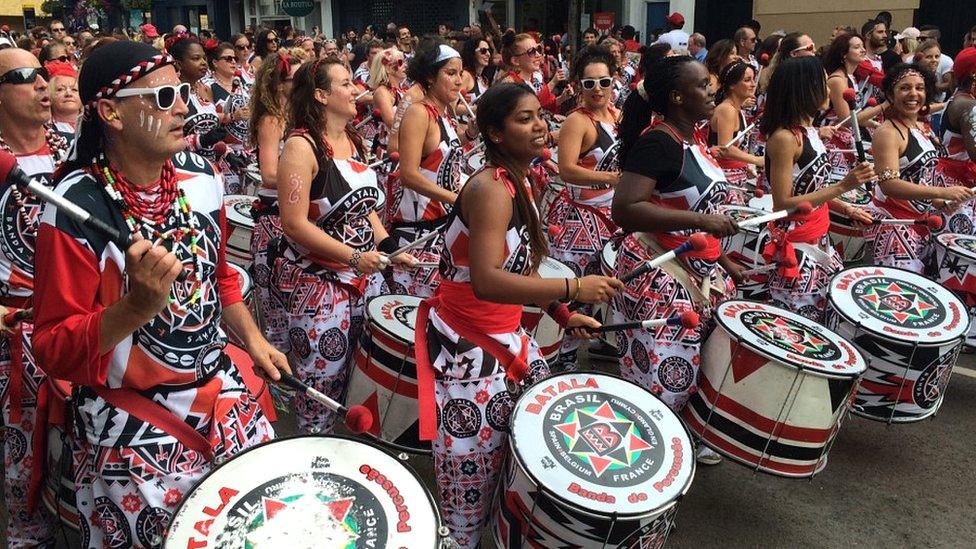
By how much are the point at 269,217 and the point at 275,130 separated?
0.51 m

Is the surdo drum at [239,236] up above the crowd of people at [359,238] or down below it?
below

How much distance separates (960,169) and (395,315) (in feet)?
14.3

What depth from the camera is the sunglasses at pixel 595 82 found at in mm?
5191

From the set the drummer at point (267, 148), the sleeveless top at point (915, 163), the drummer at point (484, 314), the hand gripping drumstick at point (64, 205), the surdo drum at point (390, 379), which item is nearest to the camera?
the hand gripping drumstick at point (64, 205)

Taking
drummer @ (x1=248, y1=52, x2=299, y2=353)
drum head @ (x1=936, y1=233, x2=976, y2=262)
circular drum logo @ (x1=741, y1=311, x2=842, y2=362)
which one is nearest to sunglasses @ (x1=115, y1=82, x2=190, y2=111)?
drummer @ (x1=248, y1=52, x2=299, y2=353)

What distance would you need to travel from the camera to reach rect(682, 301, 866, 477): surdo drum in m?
3.11

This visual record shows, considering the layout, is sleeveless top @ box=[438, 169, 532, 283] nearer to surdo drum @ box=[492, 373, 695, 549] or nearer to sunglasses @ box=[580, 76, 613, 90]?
Answer: surdo drum @ box=[492, 373, 695, 549]

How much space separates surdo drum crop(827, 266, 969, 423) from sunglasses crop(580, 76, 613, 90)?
2044 mm

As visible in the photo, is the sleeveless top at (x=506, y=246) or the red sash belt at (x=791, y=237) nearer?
the sleeveless top at (x=506, y=246)

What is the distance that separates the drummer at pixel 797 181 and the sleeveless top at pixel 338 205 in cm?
213

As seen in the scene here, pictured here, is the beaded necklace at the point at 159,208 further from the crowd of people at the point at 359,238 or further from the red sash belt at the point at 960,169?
the red sash belt at the point at 960,169

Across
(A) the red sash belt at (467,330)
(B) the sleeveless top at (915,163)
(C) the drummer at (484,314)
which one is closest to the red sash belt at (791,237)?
(B) the sleeveless top at (915,163)

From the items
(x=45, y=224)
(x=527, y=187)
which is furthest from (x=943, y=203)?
(x=45, y=224)

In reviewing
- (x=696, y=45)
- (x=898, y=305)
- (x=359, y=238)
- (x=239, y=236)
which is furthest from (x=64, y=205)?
(x=696, y=45)
